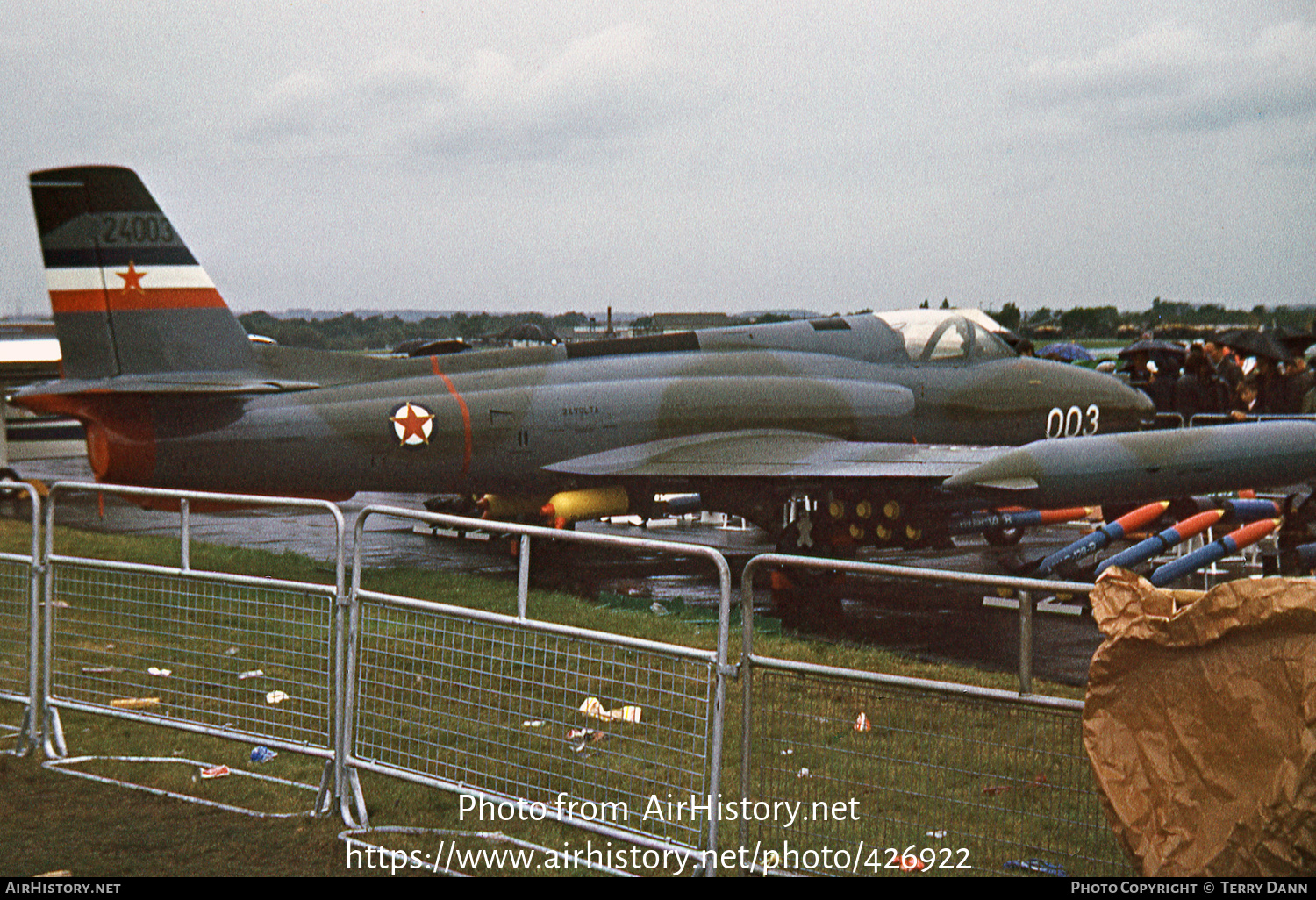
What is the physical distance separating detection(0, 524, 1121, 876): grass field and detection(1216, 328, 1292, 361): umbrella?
11268mm

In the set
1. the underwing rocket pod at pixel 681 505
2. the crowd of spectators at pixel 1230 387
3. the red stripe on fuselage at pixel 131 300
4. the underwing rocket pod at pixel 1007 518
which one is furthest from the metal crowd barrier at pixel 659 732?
the crowd of spectators at pixel 1230 387

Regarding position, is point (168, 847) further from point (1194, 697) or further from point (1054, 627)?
point (1054, 627)

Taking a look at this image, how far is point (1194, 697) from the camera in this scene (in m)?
3.91

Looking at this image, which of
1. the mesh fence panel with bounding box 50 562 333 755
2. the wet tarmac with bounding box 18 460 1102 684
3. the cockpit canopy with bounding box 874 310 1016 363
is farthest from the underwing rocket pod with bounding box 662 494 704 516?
the mesh fence panel with bounding box 50 562 333 755

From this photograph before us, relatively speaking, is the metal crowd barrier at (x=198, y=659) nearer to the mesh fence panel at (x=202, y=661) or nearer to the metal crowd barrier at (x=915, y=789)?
the mesh fence panel at (x=202, y=661)

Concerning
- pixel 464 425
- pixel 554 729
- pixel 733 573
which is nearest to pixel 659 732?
pixel 554 729

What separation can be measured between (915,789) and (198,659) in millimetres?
5605

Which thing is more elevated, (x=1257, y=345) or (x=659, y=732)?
(x=1257, y=345)

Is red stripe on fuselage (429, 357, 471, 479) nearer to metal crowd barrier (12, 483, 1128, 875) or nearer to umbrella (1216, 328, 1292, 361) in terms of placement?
metal crowd barrier (12, 483, 1128, 875)

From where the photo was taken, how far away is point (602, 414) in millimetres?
14742

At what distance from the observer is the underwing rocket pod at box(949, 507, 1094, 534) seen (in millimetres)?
14219

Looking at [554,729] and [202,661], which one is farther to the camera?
[202,661]

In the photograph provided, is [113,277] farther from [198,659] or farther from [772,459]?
→ [772,459]
